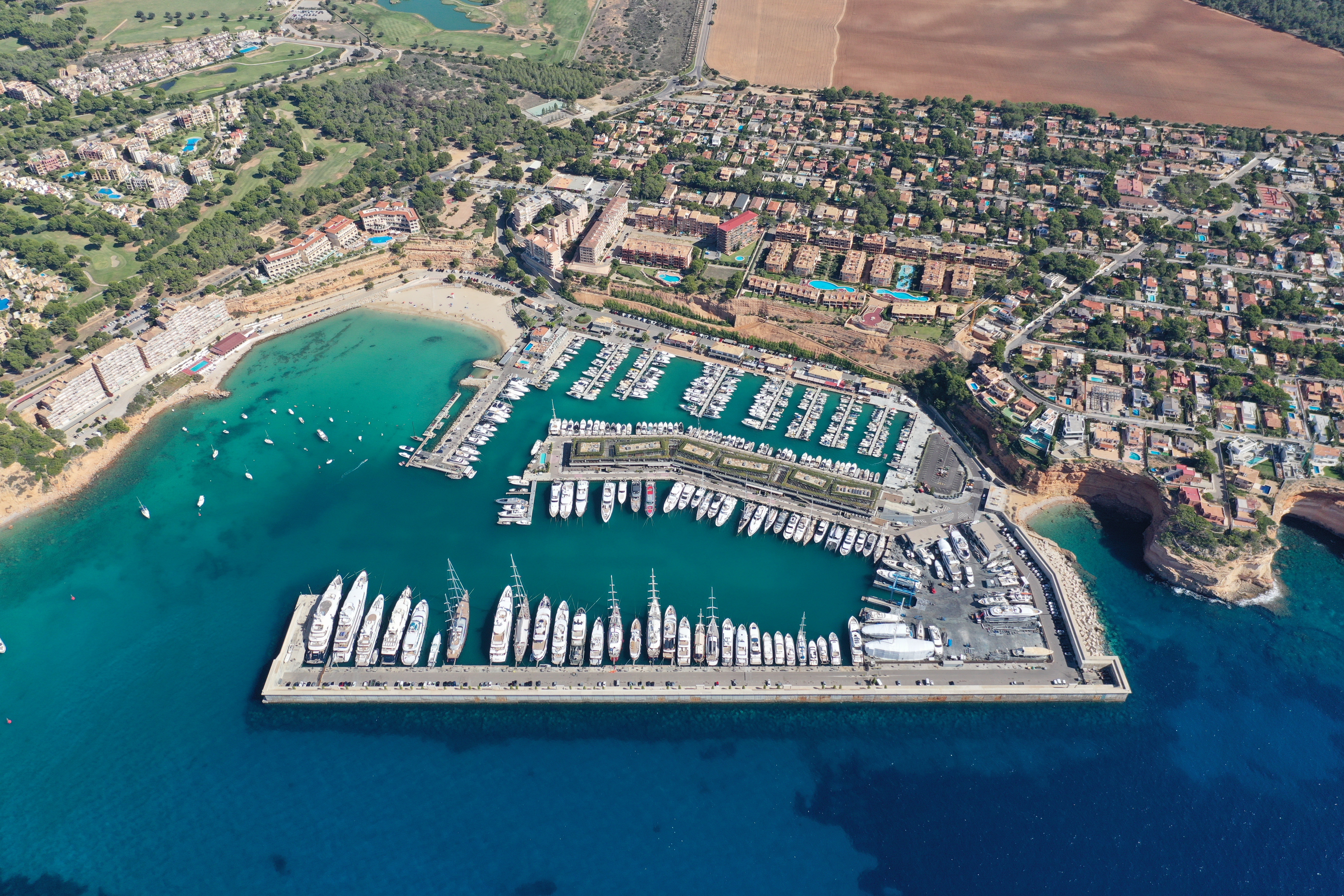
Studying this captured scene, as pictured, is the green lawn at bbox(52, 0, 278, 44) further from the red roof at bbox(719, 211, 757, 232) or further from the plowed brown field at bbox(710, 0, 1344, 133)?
the red roof at bbox(719, 211, 757, 232)

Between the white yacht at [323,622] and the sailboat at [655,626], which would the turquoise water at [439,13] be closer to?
the white yacht at [323,622]

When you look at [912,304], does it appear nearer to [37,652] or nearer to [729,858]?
[729,858]

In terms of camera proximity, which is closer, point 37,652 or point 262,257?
point 37,652

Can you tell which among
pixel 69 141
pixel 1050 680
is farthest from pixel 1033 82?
pixel 69 141

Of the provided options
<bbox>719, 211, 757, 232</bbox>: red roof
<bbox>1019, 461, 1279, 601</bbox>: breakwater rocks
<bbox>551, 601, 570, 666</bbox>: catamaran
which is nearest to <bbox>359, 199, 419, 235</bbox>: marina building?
<bbox>719, 211, 757, 232</bbox>: red roof

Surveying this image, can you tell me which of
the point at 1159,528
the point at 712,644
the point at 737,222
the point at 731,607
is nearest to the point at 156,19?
the point at 737,222

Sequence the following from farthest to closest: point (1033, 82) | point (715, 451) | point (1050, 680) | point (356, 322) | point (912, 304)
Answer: point (1033, 82) < point (356, 322) < point (912, 304) < point (715, 451) < point (1050, 680)

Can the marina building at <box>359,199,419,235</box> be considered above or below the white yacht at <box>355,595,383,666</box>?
above

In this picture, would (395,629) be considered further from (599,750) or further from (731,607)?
(731,607)
